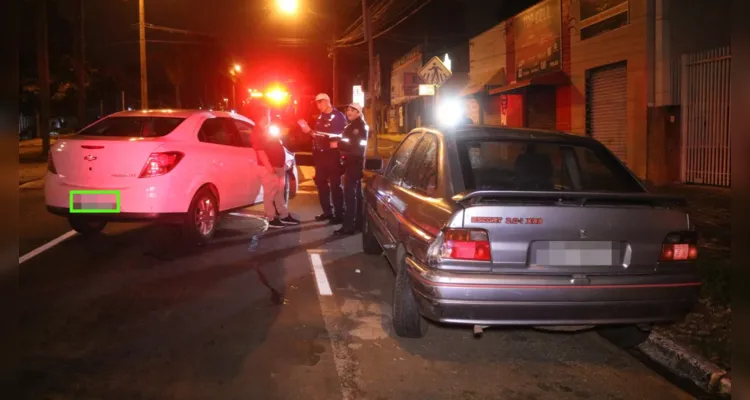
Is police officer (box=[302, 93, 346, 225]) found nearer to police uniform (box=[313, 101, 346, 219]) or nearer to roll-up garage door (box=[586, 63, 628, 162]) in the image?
police uniform (box=[313, 101, 346, 219])

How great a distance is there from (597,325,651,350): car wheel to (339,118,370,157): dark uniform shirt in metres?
4.66

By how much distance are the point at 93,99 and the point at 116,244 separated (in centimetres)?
5516

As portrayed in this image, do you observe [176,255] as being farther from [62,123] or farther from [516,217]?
[62,123]

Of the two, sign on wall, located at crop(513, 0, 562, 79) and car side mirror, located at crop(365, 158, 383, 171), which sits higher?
sign on wall, located at crop(513, 0, 562, 79)

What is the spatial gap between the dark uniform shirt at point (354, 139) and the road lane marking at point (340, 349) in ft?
8.85

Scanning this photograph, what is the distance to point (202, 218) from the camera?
8.48 metres

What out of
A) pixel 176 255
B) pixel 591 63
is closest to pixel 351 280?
pixel 176 255

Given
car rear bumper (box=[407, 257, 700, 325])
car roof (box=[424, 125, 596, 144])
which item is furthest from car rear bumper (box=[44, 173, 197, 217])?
car rear bumper (box=[407, 257, 700, 325])

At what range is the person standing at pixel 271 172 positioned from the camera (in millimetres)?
9625

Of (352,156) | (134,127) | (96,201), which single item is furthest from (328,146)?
(96,201)

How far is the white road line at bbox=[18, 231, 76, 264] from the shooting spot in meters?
7.59

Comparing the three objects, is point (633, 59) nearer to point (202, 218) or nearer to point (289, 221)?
point (289, 221)

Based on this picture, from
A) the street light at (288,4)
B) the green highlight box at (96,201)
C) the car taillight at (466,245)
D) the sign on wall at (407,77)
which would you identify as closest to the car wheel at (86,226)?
the green highlight box at (96,201)

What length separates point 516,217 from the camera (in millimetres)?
4254
